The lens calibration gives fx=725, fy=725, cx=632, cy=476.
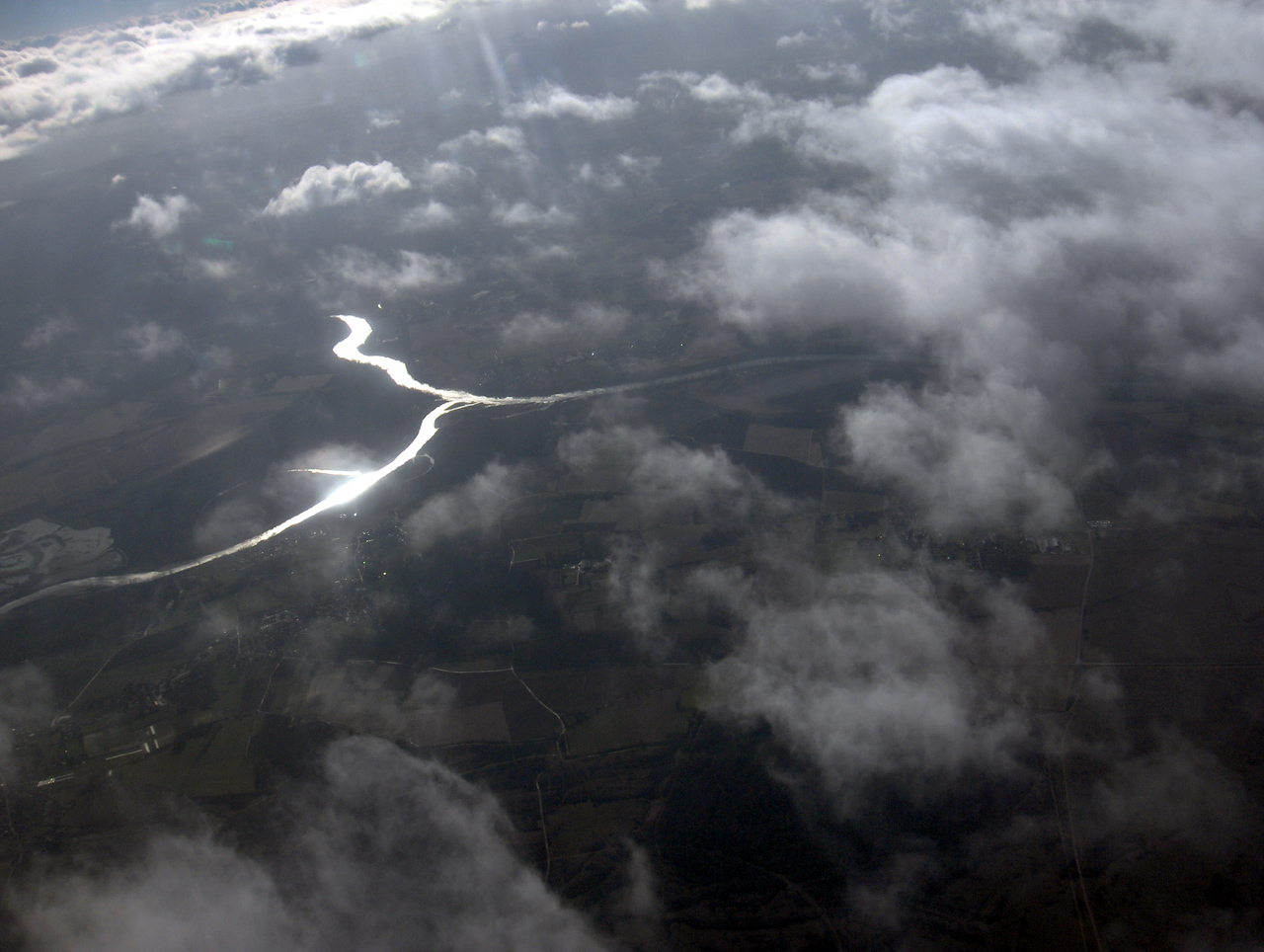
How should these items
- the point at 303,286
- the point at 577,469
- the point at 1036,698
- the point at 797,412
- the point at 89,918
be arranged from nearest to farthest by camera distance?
the point at 89,918 → the point at 1036,698 → the point at 577,469 → the point at 797,412 → the point at 303,286

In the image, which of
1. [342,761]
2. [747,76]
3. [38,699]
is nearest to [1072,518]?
[342,761]

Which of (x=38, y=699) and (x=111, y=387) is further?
(x=111, y=387)

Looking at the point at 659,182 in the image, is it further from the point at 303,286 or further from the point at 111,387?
the point at 111,387

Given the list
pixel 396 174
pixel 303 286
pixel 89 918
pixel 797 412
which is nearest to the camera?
pixel 89 918

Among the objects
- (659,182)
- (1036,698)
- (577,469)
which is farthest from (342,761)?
(659,182)

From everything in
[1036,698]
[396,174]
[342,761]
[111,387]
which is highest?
[396,174]

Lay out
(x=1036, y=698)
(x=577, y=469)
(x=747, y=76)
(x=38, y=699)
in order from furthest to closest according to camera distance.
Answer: (x=747, y=76) < (x=577, y=469) < (x=38, y=699) < (x=1036, y=698)

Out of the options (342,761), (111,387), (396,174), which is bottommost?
(342,761)

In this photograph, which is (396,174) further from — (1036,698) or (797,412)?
(1036,698)

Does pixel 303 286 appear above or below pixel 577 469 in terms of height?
above
